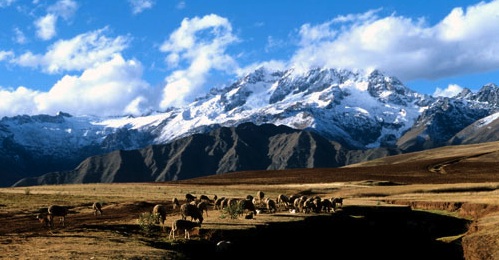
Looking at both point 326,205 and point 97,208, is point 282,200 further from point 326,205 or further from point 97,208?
point 97,208

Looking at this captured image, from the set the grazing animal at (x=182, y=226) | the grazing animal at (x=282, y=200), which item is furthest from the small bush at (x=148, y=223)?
the grazing animal at (x=282, y=200)

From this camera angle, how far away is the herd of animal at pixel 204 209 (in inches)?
1500

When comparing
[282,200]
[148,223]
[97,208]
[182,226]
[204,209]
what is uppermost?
[282,200]

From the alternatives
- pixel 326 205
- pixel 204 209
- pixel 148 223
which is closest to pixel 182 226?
pixel 148 223

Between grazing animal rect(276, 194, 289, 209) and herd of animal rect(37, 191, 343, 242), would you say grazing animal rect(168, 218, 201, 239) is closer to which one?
herd of animal rect(37, 191, 343, 242)

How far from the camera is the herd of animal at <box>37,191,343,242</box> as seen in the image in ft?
125

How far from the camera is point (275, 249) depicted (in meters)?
39.3

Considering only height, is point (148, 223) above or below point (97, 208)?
below

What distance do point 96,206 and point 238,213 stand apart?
16591 mm

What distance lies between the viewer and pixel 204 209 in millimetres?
51812

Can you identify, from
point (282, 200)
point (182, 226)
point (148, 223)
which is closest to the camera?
point (182, 226)

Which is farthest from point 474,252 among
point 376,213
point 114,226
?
point 114,226

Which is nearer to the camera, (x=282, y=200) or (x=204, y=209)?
(x=204, y=209)

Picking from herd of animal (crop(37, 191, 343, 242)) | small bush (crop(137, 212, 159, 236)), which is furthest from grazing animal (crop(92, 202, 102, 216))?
small bush (crop(137, 212, 159, 236))
